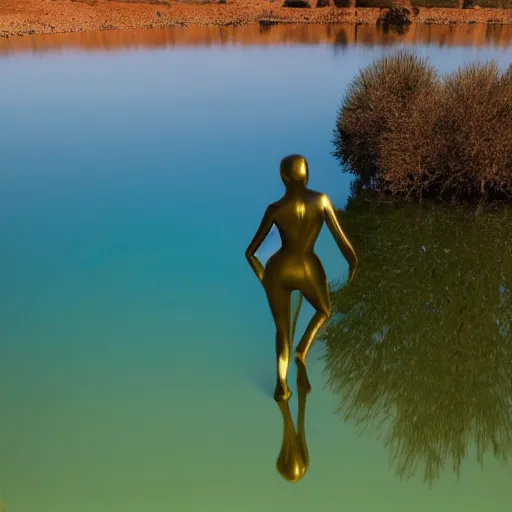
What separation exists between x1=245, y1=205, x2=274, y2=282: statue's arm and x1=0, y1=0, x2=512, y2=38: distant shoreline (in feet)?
117

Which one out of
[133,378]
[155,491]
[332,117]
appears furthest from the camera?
[332,117]

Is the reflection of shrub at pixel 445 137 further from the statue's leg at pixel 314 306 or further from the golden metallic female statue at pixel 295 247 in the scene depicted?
the golden metallic female statue at pixel 295 247

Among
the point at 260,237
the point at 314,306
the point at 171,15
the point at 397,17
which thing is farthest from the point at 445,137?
the point at 171,15

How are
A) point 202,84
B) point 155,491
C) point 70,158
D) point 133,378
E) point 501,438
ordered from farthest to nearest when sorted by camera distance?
point 202,84
point 70,158
point 133,378
point 501,438
point 155,491

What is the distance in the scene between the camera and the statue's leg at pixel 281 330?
12.7 ft

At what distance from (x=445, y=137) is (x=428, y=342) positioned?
5.02 metres

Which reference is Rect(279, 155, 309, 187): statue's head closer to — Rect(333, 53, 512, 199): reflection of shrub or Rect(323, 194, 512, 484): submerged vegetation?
Rect(323, 194, 512, 484): submerged vegetation

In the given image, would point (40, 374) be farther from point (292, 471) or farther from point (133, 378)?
point (292, 471)

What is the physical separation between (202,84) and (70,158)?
8477 mm

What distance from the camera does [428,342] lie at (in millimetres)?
5121

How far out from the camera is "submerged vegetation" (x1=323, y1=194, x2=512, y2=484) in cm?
402

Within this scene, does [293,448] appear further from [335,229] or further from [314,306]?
[335,229]

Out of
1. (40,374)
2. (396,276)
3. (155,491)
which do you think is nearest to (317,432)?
(155,491)

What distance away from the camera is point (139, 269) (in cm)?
688
